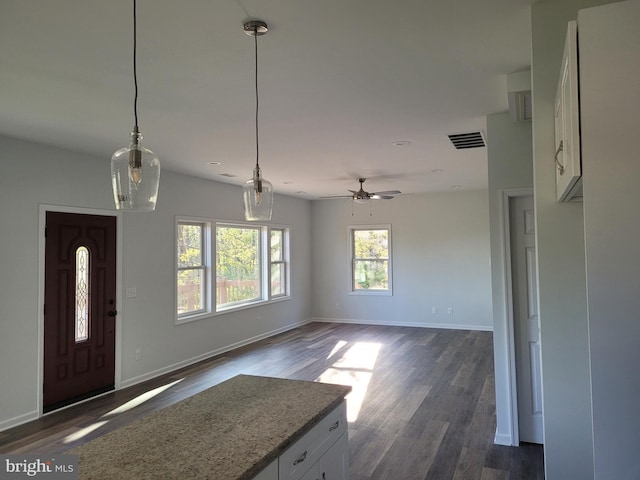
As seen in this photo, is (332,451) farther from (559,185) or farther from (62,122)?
(62,122)

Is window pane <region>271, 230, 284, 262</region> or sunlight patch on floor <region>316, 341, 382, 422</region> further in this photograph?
window pane <region>271, 230, 284, 262</region>

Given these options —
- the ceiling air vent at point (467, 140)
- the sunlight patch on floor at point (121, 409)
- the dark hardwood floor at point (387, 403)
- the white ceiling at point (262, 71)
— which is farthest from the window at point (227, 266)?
the ceiling air vent at point (467, 140)

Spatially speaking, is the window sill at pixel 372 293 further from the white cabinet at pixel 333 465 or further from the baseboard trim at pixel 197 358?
the white cabinet at pixel 333 465

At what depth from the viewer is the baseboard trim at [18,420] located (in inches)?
150

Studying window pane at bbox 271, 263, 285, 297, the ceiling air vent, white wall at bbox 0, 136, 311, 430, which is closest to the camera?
white wall at bbox 0, 136, 311, 430

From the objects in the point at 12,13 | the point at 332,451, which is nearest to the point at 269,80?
the point at 12,13

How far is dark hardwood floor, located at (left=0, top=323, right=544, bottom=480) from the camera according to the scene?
3.16 m

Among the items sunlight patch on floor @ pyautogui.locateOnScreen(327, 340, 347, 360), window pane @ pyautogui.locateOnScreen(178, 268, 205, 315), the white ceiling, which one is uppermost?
the white ceiling

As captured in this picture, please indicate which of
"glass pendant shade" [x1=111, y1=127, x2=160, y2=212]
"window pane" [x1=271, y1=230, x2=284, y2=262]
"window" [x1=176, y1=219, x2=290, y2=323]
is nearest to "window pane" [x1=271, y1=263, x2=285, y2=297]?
"window" [x1=176, y1=219, x2=290, y2=323]

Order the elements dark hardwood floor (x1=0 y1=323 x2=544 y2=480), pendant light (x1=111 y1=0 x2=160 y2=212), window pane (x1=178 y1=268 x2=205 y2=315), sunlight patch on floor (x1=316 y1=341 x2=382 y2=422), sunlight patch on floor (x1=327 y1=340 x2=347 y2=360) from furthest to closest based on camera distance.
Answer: sunlight patch on floor (x1=327 y1=340 x2=347 y2=360) → window pane (x1=178 y1=268 x2=205 y2=315) → sunlight patch on floor (x1=316 y1=341 x2=382 y2=422) → dark hardwood floor (x1=0 y1=323 x2=544 y2=480) → pendant light (x1=111 y1=0 x2=160 y2=212)

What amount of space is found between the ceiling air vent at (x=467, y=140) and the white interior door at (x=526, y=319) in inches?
37.7

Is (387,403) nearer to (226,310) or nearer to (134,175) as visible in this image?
(226,310)

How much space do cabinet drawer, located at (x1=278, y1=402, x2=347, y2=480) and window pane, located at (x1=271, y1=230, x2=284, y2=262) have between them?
6231 mm

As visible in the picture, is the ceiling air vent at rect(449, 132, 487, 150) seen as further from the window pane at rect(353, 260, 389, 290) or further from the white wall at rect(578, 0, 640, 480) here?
the window pane at rect(353, 260, 389, 290)
